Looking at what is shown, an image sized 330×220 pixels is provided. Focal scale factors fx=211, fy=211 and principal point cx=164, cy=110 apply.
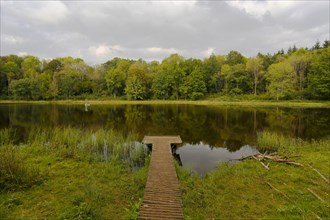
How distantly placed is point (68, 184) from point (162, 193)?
3226 millimetres

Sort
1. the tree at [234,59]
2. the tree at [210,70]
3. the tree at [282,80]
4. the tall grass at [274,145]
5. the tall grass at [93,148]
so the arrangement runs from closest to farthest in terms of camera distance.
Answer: the tall grass at [93,148] → the tall grass at [274,145] → the tree at [282,80] → the tree at [210,70] → the tree at [234,59]

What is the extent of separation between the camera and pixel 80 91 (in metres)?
64.4

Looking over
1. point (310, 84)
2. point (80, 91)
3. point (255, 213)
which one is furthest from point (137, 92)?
point (255, 213)

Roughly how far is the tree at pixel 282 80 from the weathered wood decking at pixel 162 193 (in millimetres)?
45882

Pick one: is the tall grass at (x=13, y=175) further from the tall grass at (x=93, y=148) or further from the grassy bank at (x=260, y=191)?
the grassy bank at (x=260, y=191)

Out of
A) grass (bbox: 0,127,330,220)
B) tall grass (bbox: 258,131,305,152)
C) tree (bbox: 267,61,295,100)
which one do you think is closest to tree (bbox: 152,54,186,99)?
tree (bbox: 267,61,295,100)

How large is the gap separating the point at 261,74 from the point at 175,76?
23566mm

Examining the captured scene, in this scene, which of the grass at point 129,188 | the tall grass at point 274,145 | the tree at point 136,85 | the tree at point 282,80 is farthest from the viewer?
the tree at point 136,85

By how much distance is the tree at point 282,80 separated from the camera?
46.8 m

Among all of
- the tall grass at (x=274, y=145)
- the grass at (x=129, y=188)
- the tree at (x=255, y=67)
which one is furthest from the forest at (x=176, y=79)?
the grass at (x=129, y=188)

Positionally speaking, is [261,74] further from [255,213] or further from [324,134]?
[255,213]

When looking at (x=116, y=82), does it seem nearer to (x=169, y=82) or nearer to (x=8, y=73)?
(x=169, y=82)

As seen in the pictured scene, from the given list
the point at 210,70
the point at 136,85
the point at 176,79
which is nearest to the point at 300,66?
the point at 210,70

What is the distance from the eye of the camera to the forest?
164 ft
